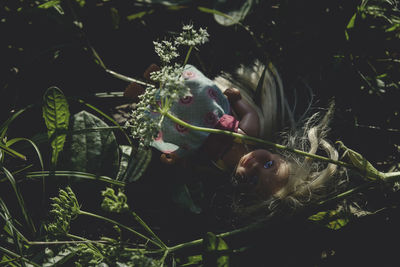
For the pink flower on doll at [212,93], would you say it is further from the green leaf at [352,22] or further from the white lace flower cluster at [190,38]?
the green leaf at [352,22]

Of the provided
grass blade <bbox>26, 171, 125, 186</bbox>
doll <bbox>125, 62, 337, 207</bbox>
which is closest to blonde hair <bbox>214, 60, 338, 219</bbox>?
doll <bbox>125, 62, 337, 207</bbox>

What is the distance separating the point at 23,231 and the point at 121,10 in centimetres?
70

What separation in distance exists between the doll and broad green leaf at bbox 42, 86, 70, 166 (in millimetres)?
223

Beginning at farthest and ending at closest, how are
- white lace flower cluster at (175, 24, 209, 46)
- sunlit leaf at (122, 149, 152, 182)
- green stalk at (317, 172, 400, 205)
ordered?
sunlit leaf at (122, 149, 152, 182) < green stalk at (317, 172, 400, 205) < white lace flower cluster at (175, 24, 209, 46)

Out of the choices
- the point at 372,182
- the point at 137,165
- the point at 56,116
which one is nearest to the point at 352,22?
the point at 372,182

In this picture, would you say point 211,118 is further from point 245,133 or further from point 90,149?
point 90,149

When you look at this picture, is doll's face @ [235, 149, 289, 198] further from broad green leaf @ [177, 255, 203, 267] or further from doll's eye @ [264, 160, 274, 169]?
broad green leaf @ [177, 255, 203, 267]

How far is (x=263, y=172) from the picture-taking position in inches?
34.8

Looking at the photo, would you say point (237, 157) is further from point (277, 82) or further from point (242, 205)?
point (277, 82)

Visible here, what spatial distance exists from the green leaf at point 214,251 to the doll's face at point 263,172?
0.20 meters

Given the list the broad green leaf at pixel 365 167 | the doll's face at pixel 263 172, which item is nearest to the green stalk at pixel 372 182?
the broad green leaf at pixel 365 167

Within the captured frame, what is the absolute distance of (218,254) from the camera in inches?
29.0

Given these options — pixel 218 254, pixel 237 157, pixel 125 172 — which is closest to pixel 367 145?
pixel 237 157

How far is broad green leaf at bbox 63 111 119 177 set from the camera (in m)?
0.91
